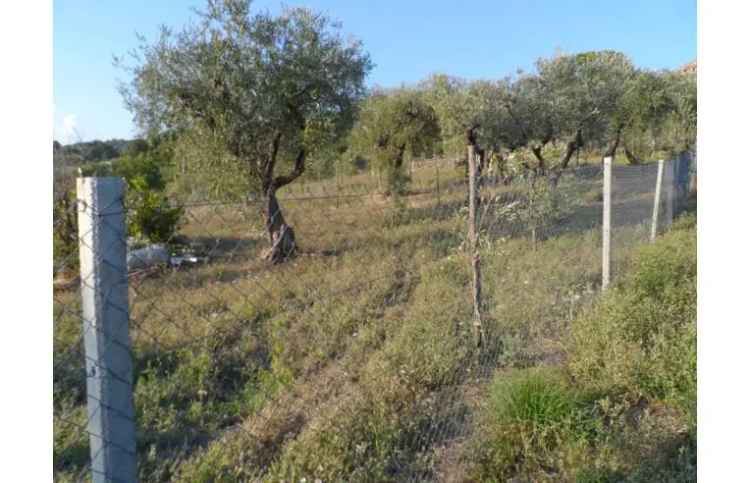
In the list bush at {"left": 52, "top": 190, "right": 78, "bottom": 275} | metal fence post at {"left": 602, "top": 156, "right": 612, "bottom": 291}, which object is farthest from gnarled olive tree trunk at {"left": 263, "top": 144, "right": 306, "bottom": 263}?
metal fence post at {"left": 602, "top": 156, "right": 612, "bottom": 291}

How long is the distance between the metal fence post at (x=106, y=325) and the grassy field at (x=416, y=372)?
1.25 meters

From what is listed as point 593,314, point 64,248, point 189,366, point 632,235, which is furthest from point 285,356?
point 632,235

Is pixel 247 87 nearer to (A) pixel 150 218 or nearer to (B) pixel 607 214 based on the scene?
(A) pixel 150 218

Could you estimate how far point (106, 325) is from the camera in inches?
54.3

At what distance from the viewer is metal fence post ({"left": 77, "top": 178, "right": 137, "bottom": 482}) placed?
1.33 meters

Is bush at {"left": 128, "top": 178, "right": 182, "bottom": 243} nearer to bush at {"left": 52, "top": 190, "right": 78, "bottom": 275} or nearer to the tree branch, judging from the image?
bush at {"left": 52, "top": 190, "right": 78, "bottom": 275}

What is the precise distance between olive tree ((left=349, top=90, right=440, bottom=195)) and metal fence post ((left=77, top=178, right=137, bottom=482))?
1390cm

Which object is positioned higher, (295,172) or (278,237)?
(295,172)

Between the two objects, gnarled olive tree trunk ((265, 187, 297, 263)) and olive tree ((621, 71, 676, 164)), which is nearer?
gnarled olive tree trunk ((265, 187, 297, 263))

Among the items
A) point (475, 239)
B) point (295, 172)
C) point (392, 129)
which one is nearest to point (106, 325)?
point (475, 239)

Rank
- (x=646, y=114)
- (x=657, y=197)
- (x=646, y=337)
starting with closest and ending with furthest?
(x=646, y=337)
(x=657, y=197)
(x=646, y=114)

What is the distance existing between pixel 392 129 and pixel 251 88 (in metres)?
8.94

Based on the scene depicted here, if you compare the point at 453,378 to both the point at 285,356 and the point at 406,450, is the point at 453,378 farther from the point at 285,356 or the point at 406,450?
the point at 285,356

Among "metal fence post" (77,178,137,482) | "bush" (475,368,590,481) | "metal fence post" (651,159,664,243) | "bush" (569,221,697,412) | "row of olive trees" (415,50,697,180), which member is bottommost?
"bush" (475,368,590,481)
